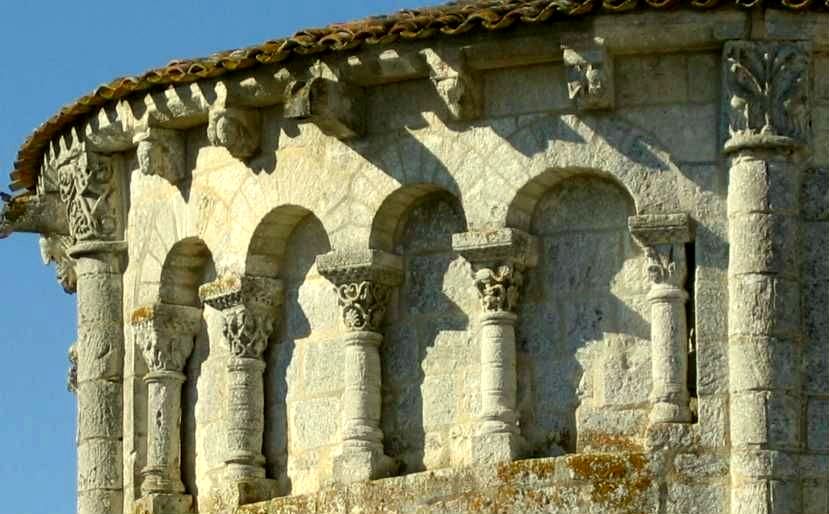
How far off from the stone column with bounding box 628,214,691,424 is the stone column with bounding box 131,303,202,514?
3.62 m

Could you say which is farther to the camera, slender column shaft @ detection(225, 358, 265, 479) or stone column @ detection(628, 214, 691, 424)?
slender column shaft @ detection(225, 358, 265, 479)

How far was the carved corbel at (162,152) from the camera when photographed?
23734 millimetres

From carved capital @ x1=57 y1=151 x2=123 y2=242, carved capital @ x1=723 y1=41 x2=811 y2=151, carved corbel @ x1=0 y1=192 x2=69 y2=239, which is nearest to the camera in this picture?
carved capital @ x1=723 y1=41 x2=811 y2=151

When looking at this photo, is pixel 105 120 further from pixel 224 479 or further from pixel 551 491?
pixel 551 491

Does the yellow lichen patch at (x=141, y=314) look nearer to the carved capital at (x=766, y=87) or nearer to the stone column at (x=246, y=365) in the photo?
the stone column at (x=246, y=365)

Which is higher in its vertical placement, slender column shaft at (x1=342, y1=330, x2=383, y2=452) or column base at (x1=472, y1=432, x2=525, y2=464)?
slender column shaft at (x1=342, y1=330, x2=383, y2=452)

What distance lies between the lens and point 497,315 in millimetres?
22188

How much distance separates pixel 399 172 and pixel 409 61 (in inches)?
29.9

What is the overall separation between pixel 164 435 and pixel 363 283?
2.06 metres

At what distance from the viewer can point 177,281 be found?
2394 centimetres

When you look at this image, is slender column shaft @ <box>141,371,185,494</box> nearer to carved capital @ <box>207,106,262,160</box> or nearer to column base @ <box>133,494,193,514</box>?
column base @ <box>133,494,193,514</box>

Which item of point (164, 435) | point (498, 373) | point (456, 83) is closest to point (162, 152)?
point (164, 435)

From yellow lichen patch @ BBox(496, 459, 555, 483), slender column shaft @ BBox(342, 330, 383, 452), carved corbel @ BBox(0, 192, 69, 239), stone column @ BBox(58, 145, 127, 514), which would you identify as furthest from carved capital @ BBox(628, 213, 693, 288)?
carved corbel @ BBox(0, 192, 69, 239)

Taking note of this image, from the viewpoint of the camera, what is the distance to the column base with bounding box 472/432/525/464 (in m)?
21.9
